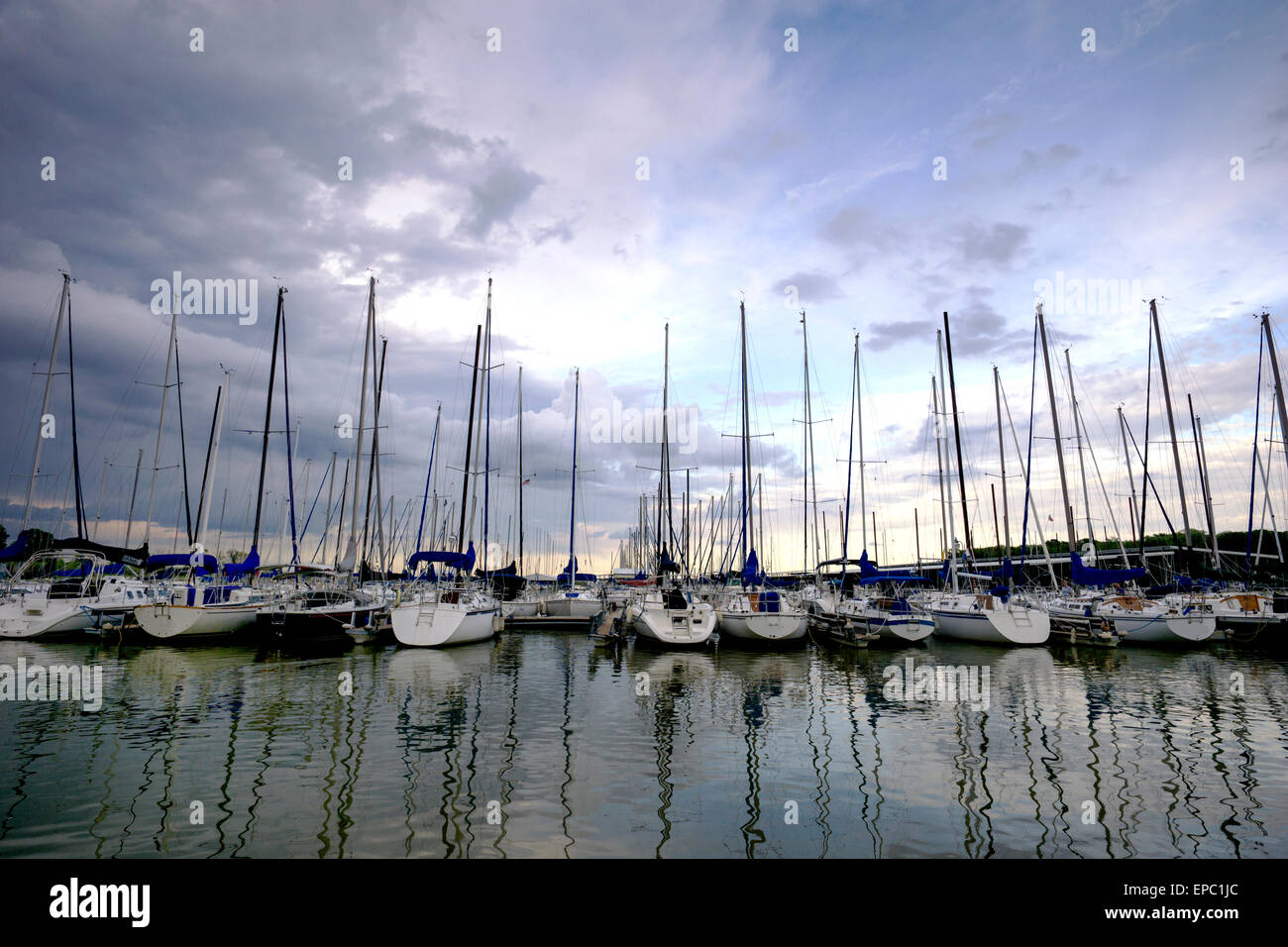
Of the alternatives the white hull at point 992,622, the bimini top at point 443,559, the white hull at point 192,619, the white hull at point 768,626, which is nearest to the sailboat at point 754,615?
the white hull at point 768,626

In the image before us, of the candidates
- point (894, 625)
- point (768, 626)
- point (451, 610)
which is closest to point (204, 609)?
point (451, 610)

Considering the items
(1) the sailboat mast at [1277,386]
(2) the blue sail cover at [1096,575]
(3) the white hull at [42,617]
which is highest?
(1) the sailboat mast at [1277,386]

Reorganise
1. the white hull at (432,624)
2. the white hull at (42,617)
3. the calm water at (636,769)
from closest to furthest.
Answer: the calm water at (636,769)
the white hull at (432,624)
the white hull at (42,617)

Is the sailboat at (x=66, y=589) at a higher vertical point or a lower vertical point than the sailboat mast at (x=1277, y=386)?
lower

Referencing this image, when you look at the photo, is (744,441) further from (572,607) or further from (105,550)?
(105,550)

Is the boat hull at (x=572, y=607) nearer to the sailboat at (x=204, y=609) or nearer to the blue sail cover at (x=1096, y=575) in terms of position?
the sailboat at (x=204, y=609)

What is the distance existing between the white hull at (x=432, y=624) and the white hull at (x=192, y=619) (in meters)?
8.23

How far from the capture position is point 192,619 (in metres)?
28.9

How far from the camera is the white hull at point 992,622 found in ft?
99.3

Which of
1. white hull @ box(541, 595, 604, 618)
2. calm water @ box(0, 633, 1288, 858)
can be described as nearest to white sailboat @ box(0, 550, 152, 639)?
calm water @ box(0, 633, 1288, 858)

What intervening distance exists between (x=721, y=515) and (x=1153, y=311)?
1557 inches

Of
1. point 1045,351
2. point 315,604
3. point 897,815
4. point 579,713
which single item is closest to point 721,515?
point 1045,351

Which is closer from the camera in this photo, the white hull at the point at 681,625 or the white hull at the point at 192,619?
the white hull at the point at 192,619

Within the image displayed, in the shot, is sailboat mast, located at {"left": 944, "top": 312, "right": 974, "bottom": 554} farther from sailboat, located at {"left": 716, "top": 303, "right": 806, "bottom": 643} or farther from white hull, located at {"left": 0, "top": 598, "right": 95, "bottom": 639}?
white hull, located at {"left": 0, "top": 598, "right": 95, "bottom": 639}
